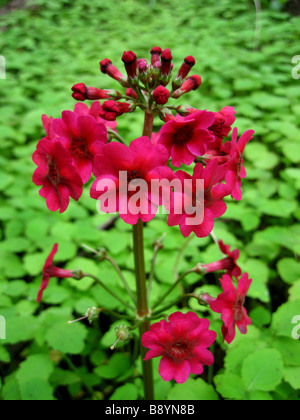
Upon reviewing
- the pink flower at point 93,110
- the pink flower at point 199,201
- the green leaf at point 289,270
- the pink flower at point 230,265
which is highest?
the pink flower at point 93,110

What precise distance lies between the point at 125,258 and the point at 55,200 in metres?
1.16

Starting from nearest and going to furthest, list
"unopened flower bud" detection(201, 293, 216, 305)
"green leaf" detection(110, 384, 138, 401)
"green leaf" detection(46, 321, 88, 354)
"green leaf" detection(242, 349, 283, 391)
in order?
"unopened flower bud" detection(201, 293, 216, 305), "green leaf" detection(242, 349, 283, 391), "green leaf" detection(110, 384, 138, 401), "green leaf" detection(46, 321, 88, 354)

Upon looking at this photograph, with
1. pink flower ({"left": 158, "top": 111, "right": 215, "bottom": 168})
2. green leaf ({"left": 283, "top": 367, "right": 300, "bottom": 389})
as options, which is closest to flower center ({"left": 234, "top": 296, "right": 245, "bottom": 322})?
green leaf ({"left": 283, "top": 367, "right": 300, "bottom": 389})

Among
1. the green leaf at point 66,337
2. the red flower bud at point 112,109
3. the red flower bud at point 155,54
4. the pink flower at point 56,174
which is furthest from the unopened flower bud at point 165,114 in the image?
the green leaf at point 66,337

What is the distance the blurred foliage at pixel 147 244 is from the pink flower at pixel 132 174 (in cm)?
94

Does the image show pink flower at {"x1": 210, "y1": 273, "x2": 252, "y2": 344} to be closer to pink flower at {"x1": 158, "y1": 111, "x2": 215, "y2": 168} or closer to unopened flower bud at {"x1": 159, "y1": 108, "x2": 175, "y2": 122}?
pink flower at {"x1": 158, "y1": 111, "x2": 215, "y2": 168}

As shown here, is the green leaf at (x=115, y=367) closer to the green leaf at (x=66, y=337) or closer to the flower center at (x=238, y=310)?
the green leaf at (x=66, y=337)

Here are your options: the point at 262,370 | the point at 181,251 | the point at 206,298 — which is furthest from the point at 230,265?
the point at 181,251

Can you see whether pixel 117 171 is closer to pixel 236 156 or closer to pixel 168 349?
pixel 236 156

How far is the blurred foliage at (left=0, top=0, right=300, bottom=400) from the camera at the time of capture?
160cm

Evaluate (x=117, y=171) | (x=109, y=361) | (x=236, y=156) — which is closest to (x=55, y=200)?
(x=117, y=171)

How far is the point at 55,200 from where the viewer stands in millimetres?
1139

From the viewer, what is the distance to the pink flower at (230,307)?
47.0 inches

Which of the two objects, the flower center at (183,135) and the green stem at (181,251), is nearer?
the flower center at (183,135)
